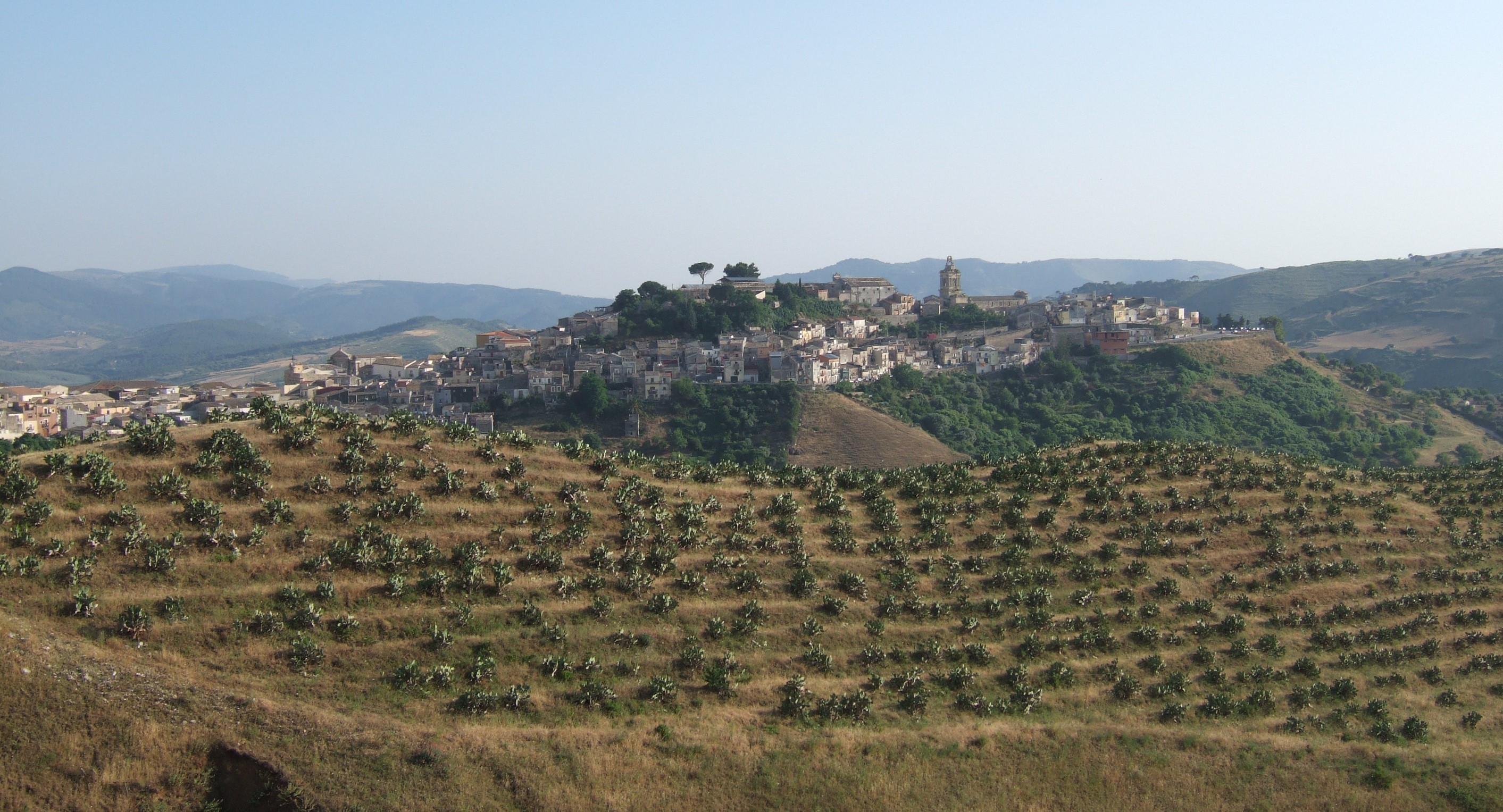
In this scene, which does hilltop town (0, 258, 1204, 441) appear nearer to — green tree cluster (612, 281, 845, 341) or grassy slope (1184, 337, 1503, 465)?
green tree cluster (612, 281, 845, 341)

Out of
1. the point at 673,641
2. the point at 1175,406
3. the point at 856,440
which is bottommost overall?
the point at 856,440

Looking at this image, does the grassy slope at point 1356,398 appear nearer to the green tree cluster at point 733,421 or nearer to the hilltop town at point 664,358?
the hilltop town at point 664,358

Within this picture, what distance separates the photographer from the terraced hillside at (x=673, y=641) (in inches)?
561

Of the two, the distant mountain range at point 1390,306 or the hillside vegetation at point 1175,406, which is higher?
the distant mountain range at point 1390,306

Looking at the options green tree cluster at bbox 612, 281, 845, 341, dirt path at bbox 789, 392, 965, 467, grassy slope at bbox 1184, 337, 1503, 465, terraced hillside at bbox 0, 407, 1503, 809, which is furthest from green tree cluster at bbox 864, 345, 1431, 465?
terraced hillside at bbox 0, 407, 1503, 809

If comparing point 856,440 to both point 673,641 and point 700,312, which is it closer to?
point 700,312

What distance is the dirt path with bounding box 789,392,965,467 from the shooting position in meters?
55.3

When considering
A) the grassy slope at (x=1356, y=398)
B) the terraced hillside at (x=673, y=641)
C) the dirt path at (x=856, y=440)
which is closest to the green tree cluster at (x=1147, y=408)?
the grassy slope at (x=1356, y=398)

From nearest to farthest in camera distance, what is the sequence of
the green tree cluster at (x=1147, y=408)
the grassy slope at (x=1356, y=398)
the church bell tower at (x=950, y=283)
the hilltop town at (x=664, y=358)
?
the green tree cluster at (x=1147, y=408), the grassy slope at (x=1356, y=398), the hilltop town at (x=664, y=358), the church bell tower at (x=950, y=283)

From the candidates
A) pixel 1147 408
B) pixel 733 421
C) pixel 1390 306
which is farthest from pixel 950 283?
pixel 1390 306

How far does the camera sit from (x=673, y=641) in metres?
18.2

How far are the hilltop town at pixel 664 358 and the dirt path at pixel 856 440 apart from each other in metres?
5.02

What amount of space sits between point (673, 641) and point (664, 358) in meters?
51.9

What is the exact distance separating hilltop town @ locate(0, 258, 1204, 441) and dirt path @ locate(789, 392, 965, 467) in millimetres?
5024
